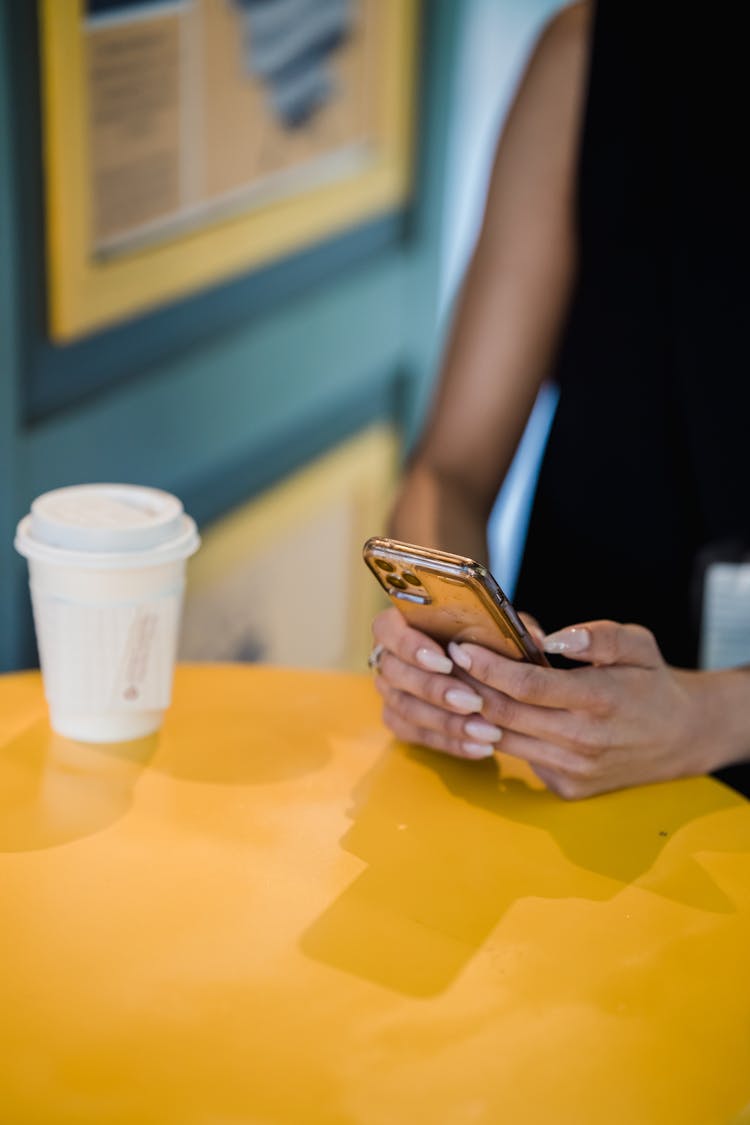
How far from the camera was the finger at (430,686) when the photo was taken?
3.20 feet

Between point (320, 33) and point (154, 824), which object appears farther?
point (320, 33)

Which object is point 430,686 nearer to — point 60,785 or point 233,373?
point 60,785

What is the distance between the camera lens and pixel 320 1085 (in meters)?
0.70

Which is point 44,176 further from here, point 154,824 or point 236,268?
point 154,824

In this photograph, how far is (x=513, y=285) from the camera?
4.80 feet

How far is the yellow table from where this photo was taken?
0.70m

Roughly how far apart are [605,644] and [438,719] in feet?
0.46

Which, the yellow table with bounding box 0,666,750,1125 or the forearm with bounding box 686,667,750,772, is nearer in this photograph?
the yellow table with bounding box 0,666,750,1125

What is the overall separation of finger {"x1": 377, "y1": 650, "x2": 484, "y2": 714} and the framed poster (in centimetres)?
72

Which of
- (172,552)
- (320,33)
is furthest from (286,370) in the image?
(172,552)

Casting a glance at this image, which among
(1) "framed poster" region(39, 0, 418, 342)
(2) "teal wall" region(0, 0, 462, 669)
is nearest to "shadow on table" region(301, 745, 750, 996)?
(2) "teal wall" region(0, 0, 462, 669)

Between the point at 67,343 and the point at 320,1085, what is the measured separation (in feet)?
3.49

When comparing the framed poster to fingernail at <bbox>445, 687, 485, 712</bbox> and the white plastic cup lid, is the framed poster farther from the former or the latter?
fingernail at <bbox>445, 687, 485, 712</bbox>

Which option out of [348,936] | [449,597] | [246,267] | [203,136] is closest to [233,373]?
[246,267]
